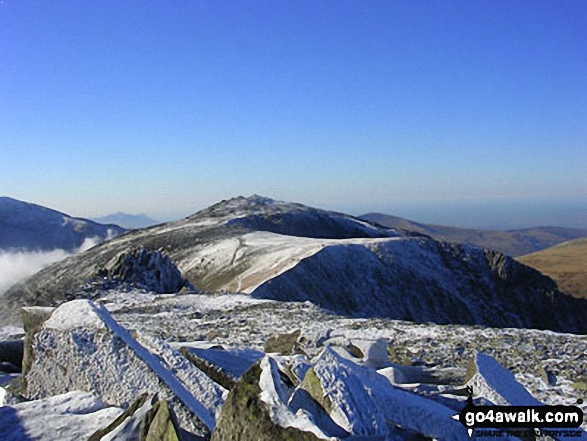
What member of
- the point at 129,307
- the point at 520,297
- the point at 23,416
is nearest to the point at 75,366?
the point at 23,416

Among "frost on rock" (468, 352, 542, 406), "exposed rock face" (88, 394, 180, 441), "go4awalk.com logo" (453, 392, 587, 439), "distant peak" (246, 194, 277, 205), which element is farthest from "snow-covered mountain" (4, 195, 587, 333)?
"exposed rock face" (88, 394, 180, 441)

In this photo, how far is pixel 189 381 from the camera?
656cm

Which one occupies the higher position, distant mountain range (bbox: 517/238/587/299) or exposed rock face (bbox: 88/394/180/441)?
exposed rock face (bbox: 88/394/180/441)

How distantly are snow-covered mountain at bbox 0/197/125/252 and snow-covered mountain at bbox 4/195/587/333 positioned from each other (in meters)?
80.9

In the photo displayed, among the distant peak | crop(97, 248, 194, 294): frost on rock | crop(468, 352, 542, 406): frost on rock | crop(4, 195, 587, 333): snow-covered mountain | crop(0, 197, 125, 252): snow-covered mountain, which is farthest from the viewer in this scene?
crop(0, 197, 125, 252): snow-covered mountain

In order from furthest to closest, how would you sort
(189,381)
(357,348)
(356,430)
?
(357,348)
(189,381)
(356,430)

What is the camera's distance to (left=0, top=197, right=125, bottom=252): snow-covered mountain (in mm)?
138125

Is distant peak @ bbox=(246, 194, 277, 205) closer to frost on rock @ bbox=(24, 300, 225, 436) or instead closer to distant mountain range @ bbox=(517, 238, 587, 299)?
distant mountain range @ bbox=(517, 238, 587, 299)

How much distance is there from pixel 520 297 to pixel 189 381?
188ft

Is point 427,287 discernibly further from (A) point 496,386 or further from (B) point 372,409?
(B) point 372,409

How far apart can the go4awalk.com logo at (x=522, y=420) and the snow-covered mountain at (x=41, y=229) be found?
142485 millimetres

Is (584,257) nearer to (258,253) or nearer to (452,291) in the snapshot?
(452,291)

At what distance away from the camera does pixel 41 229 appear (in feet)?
476

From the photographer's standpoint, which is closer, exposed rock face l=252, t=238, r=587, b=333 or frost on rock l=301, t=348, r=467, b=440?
frost on rock l=301, t=348, r=467, b=440
